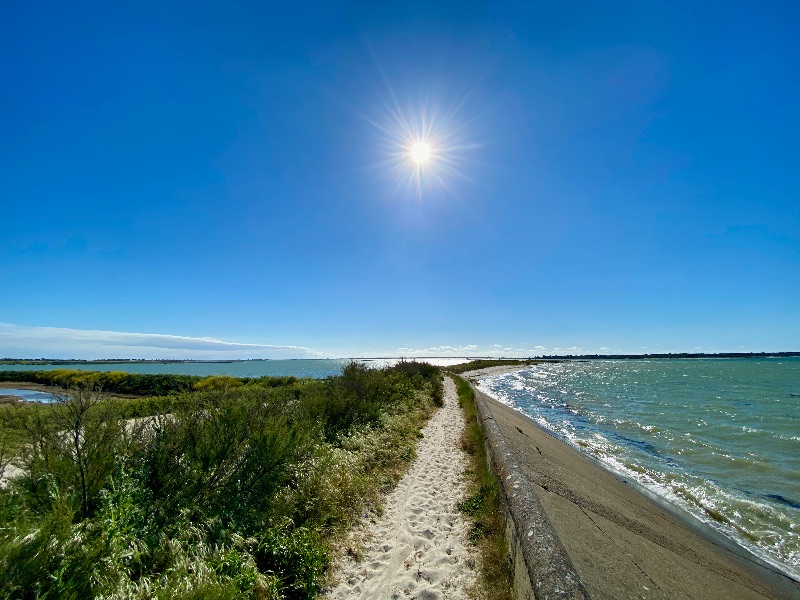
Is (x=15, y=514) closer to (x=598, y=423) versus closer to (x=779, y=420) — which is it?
(x=598, y=423)

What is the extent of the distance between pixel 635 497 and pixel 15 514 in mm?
11752

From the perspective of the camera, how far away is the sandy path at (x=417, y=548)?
4.71 m

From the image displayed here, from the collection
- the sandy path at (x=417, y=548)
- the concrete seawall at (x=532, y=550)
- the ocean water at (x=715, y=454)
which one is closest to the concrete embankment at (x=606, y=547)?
the concrete seawall at (x=532, y=550)

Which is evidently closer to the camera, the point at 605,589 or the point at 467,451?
the point at 605,589

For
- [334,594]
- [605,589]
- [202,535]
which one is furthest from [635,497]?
[202,535]

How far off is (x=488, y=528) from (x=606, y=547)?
1.77 meters

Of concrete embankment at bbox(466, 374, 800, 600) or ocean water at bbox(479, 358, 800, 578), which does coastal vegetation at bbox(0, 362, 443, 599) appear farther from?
ocean water at bbox(479, 358, 800, 578)

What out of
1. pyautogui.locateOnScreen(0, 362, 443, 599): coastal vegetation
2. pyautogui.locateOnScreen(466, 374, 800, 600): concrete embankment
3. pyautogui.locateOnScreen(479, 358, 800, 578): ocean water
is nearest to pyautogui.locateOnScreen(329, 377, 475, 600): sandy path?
pyautogui.locateOnScreen(0, 362, 443, 599): coastal vegetation

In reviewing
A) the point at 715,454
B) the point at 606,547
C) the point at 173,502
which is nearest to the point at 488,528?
the point at 606,547

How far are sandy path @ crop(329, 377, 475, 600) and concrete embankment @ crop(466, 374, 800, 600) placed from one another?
91 centimetres

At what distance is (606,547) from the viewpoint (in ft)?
18.3

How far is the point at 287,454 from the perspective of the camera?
22.5 ft

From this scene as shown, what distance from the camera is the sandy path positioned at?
15.5 ft

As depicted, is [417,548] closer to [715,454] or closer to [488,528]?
[488,528]
